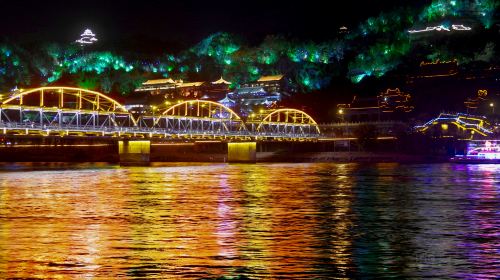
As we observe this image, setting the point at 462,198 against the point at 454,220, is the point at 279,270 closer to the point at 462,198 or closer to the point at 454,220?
the point at 454,220

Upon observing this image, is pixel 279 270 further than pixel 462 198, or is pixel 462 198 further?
pixel 462 198

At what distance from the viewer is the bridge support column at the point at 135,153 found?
114m

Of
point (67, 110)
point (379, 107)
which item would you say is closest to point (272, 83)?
point (379, 107)

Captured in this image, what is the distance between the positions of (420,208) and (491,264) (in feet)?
60.2

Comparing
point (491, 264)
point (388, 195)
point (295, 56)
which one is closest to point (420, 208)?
point (388, 195)

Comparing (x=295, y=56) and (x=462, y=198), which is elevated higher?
(x=295, y=56)

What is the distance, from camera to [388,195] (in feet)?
157

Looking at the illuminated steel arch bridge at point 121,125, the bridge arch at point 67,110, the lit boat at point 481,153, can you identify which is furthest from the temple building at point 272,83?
the lit boat at point 481,153

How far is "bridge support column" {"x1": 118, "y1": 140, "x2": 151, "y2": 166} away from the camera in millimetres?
113875

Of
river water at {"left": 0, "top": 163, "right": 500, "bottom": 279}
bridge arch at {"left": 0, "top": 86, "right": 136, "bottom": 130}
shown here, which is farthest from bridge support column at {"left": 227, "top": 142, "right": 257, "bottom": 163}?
river water at {"left": 0, "top": 163, "right": 500, "bottom": 279}

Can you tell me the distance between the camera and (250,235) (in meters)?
26.9

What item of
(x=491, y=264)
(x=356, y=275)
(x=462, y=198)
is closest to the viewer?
(x=356, y=275)

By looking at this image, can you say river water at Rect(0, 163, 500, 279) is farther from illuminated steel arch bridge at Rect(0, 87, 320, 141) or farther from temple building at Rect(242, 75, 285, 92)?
temple building at Rect(242, 75, 285, 92)

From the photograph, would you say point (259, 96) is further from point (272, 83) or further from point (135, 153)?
point (135, 153)
